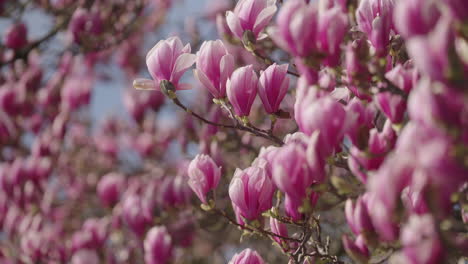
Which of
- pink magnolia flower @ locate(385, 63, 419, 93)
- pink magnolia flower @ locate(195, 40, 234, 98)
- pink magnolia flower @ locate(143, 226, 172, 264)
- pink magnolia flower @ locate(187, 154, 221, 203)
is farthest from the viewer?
pink magnolia flower @ locate(143, 226, 172, 264)

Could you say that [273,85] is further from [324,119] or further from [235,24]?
[324,119]

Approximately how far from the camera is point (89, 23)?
2.99 meters

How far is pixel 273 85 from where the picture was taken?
1431mm

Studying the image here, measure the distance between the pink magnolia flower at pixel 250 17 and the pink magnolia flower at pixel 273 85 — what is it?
0.51 feet

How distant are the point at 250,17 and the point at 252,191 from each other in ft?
1.61

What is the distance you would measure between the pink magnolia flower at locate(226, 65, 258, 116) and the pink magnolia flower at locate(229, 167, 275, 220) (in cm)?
18

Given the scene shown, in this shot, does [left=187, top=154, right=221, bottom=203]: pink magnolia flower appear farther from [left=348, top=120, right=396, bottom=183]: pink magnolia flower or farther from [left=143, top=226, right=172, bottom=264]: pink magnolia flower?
[left=143, top=226, right=172, bottom=264]: pink magnolia flower

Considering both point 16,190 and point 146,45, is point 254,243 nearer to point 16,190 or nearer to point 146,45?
point 16,190

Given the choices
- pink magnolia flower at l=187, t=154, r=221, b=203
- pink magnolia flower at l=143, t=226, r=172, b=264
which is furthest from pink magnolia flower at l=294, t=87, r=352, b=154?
pink magnolia flower at l=143, t=226, r=172, b=264

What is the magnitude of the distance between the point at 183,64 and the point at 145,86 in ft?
0.42

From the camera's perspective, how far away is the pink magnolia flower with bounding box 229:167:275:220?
1387mm

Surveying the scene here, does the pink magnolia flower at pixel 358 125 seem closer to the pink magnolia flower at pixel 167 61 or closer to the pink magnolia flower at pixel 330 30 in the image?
the pink magnolia flower at pixel 330 30

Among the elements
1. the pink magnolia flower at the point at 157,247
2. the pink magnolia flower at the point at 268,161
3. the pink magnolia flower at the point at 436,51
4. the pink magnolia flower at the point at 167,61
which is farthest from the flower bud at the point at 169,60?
the pink magnolia flower at the point at 157,247

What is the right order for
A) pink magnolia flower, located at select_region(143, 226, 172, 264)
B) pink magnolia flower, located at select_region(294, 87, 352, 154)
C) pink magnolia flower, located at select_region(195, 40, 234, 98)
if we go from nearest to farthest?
pink magnolia flower, located at select_region(294, 87, 352, 154)
pink magnolia flower, located at select_region(195, 40, 234, 98)
pink magnolia flower, located at select_region(143, 226, 172, 264)
